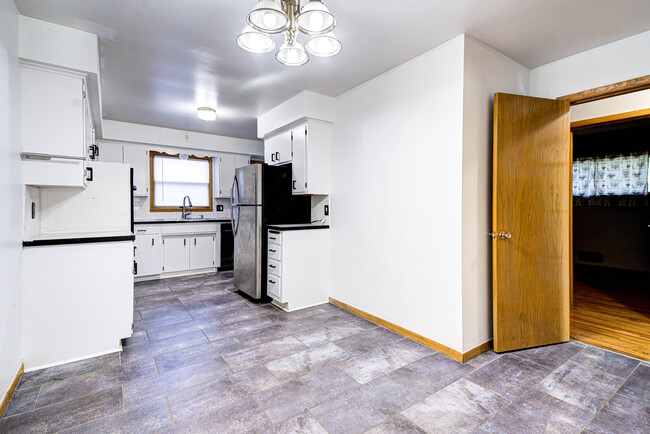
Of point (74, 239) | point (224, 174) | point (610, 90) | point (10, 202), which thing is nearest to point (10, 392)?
point (74, 239)

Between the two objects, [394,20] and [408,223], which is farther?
[408,223]

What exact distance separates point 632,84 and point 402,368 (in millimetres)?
2646

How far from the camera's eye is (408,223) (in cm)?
274

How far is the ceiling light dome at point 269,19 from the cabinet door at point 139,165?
4.41 metres

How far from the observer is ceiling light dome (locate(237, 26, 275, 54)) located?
174 centimetres

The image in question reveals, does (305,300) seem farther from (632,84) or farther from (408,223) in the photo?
(632,84)

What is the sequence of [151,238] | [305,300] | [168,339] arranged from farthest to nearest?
[151,238] < [305,300] < [168,339]

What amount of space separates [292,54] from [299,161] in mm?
1870

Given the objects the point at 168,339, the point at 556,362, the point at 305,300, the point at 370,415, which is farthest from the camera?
the point at 305,300

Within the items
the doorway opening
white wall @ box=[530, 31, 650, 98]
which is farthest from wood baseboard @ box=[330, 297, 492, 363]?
white wall @ box=[530, 31, 650, 98]

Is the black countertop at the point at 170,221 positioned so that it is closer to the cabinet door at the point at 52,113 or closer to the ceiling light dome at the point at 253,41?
the cabinet door at the point at 52,113

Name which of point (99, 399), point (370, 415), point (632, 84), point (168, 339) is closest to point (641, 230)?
point (632, 84)

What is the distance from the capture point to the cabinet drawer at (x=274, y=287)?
3.47m

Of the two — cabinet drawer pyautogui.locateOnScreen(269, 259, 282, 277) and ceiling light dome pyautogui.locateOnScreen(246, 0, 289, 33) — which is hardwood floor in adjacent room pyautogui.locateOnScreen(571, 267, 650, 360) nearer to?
cabinet drawer pyautogui.locateOnScreen(269, 259, 282, 277)
